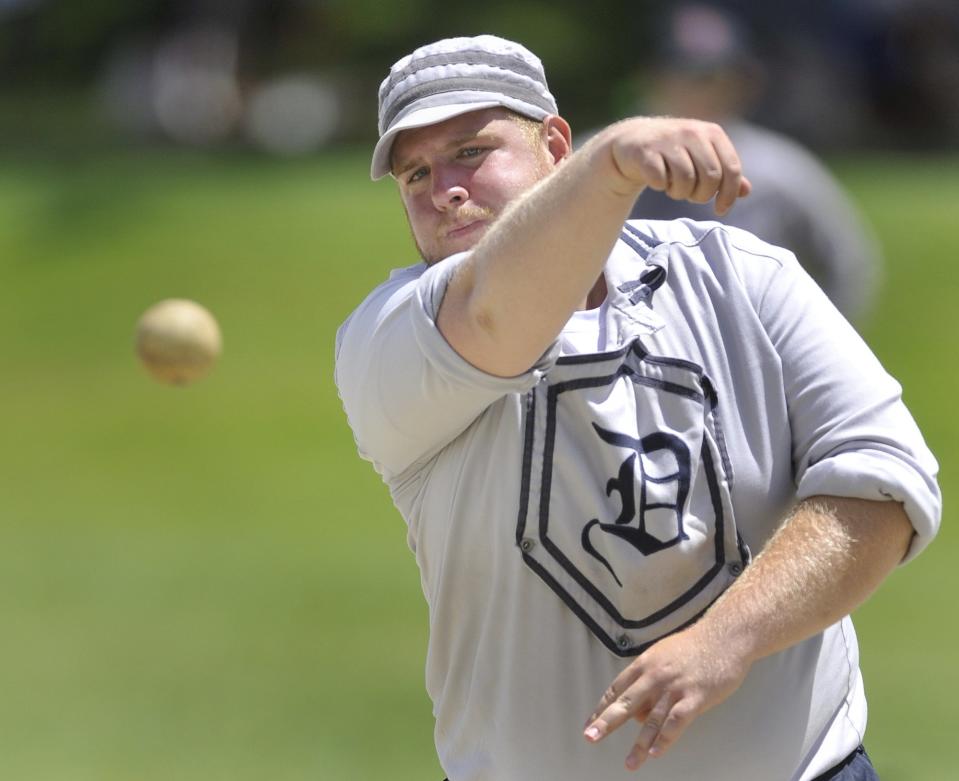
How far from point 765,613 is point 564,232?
693 millimetres

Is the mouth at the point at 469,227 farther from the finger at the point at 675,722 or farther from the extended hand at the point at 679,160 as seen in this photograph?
the finger at the point at 675,722

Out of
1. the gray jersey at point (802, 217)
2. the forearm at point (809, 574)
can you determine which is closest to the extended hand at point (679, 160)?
the forearm at point (809, 574)

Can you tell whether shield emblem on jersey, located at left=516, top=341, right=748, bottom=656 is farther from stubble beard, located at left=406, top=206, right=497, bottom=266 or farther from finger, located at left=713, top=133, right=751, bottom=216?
finger, located at left=713, top=133, right=751, bottom=216

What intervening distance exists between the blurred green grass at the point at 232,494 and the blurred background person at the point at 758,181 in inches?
79.9

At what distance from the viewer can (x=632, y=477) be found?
2766 millimetres

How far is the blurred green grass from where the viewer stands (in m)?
7.11

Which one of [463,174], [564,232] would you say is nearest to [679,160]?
[564,232]

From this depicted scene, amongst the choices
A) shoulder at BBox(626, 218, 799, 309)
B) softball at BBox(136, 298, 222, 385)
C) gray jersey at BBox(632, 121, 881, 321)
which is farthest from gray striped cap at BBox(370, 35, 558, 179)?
gray jersey at BBox(632, 121, 881, 321)

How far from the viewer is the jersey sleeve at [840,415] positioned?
2.66 m

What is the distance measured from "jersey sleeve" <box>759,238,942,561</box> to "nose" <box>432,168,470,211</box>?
0.58 metres

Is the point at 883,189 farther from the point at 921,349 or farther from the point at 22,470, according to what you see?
the point at 22,470

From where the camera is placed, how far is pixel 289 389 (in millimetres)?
12844

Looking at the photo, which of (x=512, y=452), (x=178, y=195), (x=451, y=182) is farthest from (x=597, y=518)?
(x=178, y=195)

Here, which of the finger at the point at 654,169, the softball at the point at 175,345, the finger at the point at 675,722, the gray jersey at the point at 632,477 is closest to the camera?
the finger at the point at 654,169
